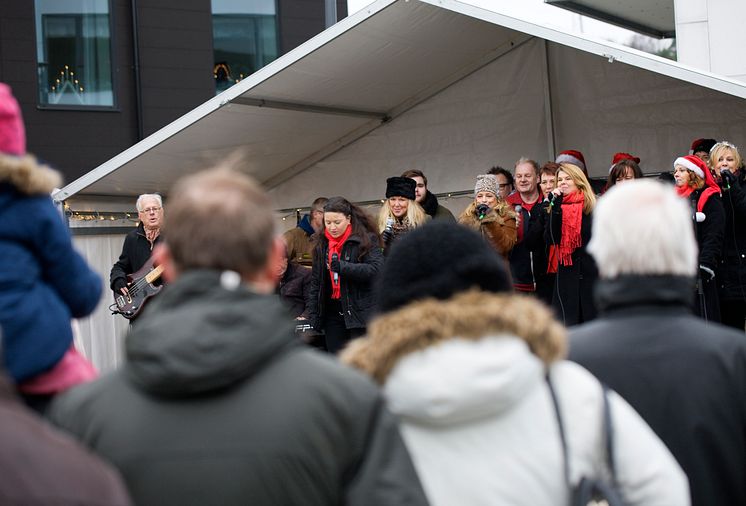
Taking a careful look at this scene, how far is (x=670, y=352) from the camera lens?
8.40ft

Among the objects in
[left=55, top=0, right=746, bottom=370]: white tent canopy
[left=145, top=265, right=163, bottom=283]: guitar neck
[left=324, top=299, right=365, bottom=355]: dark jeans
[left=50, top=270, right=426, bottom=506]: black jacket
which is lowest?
[left=324, top=299, right=365, bottom=355]: dark jeans

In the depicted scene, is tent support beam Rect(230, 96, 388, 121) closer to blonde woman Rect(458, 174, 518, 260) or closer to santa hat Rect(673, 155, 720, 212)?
blonde woman Rect(458, 174, 518, 260)

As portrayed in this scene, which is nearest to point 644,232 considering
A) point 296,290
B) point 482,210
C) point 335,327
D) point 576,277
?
point 576,277

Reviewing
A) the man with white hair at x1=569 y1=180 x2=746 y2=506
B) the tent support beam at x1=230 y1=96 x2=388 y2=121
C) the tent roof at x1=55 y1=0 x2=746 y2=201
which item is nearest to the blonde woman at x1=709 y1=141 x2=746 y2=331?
the tent roof at x1=55 y1=0 x2=746 y2=201

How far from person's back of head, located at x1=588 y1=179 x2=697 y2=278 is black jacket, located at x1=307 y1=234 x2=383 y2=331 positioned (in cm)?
483

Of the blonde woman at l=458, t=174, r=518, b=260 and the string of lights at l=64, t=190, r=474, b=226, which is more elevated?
the string of lights at l=64, t=190, r=474, b=226

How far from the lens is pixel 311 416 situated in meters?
1.82

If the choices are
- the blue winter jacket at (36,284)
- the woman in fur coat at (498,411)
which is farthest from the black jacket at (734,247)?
the woman in fur coat at (498,411)

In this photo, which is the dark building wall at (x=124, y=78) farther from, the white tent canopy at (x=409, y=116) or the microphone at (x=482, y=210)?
the microphone at (x=482, y=210)

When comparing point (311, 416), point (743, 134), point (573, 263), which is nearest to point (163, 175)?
point (573, 263)

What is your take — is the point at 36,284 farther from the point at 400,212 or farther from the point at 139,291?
the point at 400,212

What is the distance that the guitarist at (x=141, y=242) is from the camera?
789cm

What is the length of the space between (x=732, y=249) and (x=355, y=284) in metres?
2.69

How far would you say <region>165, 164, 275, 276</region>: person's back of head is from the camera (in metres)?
1.89
